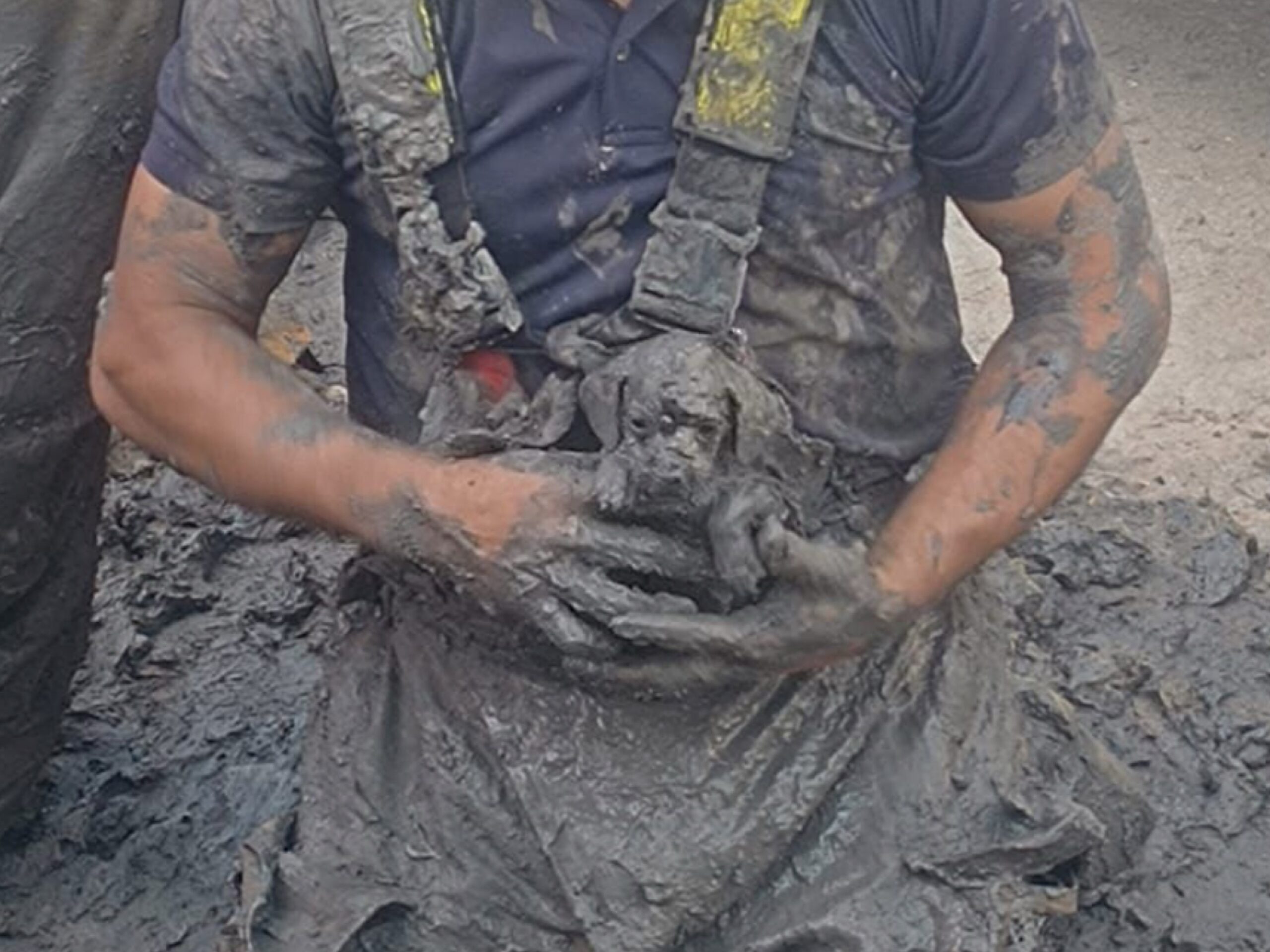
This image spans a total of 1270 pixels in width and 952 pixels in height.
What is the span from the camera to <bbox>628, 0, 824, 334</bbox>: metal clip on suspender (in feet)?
7.16

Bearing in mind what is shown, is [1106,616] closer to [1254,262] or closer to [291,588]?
[291,588]

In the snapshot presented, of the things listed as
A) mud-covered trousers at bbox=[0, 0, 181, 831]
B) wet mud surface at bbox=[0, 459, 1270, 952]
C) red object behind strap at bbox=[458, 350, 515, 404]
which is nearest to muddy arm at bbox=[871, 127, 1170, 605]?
red object behind strap at bbox=[458, 350, 515, 404]

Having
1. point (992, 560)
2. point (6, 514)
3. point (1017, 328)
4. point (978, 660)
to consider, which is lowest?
point (6, 514)

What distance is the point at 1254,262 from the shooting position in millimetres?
4734

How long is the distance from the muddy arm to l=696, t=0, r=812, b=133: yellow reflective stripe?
0.28 metres

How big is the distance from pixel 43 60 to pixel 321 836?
0.90 meters

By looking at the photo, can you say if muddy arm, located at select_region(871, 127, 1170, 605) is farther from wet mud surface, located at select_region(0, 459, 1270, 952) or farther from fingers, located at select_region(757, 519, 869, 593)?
wet mud surface, located at select_region(0, 459, 1270, 952)

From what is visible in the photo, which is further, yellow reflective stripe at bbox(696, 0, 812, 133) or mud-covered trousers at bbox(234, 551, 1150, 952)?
Answer: mud-covered trousers at bbox(234, 551, 1150, 952)

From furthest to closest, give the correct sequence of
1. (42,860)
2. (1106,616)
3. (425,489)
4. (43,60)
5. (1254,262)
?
1. (1254,262)
2. (1106,616)
3. (42,860)
4. (43,60)
5. (425,489)

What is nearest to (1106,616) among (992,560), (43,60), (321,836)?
(992,560)

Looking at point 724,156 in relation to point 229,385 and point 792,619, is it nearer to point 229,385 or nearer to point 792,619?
point 792,619

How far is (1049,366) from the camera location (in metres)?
2.34

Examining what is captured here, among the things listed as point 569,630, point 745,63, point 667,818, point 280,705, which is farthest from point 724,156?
point 280,705

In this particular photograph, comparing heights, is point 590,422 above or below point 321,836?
above
